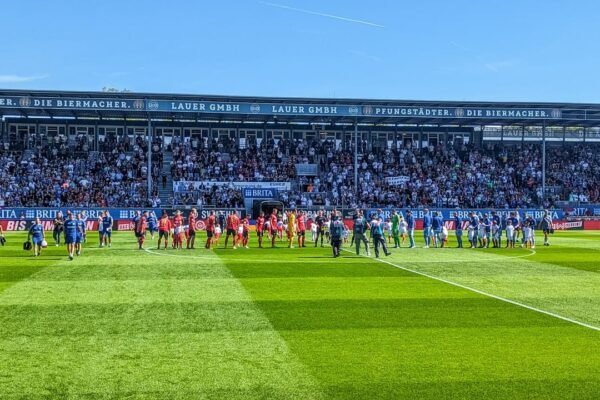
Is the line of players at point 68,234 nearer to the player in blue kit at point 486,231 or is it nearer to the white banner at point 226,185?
the player in blue kit at point 486,231

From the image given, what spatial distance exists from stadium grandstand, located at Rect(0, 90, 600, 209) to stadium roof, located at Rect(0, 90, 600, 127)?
0.32ft

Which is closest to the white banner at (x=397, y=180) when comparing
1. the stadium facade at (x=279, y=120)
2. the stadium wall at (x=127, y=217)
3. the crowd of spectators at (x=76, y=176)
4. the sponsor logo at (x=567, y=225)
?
the stadium facade at (x=279, y=120)

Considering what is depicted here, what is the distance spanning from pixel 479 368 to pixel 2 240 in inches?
1067

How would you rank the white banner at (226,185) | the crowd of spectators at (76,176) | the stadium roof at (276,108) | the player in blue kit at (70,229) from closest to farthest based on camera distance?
the player in blue kit at (70,229)
the crowd of spectators at (76,176)
the stadium roof at (276,108)
the white banner at (226,185)

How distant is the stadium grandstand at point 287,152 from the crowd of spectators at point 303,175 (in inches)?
4.8

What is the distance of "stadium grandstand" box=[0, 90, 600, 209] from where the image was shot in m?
54.8

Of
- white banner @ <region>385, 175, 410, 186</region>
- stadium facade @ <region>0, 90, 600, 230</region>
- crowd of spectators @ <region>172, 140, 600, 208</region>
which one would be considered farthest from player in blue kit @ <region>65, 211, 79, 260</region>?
white banner @ <region>385, 175, 410, 186</region>

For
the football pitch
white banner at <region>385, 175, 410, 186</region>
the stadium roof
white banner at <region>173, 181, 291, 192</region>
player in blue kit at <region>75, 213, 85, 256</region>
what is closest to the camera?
the football pitch

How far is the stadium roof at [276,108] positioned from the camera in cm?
5425

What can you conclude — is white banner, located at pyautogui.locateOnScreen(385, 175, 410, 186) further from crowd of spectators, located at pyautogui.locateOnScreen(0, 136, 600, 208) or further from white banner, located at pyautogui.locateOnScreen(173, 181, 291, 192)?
white banner, located at pyautogui.locateOnScreen(173, 181, 291, 192)

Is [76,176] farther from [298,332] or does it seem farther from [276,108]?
[298,332]

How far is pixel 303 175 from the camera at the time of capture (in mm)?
60281

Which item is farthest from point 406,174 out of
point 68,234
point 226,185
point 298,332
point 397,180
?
point 298,332

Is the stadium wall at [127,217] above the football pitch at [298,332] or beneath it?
above
